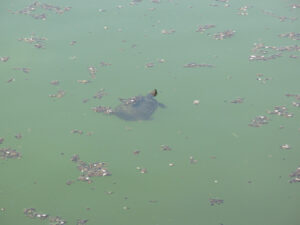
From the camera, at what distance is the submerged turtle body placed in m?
6.23

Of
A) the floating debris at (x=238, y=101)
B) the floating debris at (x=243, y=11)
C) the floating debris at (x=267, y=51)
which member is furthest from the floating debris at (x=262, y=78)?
the floating debris at (x=243, y=11)

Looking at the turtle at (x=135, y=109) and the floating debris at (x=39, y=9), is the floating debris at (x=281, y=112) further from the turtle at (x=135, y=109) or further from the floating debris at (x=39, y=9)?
the floating debris at (x=39, y=9)

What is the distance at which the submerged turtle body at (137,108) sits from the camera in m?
6.23

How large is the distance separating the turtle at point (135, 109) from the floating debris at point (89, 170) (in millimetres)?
853

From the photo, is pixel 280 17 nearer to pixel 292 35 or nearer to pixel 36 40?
pixel 292 35

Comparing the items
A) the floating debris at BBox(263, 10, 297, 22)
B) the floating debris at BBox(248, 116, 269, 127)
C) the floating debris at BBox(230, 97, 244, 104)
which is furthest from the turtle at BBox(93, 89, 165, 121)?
the floating debris at BBox(263, 10, 297, 22)

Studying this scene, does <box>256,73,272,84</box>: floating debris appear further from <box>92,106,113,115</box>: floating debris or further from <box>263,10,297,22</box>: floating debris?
<box>92,106,113,115</box>: floating debris

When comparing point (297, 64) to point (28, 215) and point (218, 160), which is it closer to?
point (218, 160)

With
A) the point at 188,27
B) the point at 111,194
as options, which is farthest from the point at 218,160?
the point at 188,27

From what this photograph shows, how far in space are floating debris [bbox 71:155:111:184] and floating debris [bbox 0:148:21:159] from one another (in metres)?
0.63

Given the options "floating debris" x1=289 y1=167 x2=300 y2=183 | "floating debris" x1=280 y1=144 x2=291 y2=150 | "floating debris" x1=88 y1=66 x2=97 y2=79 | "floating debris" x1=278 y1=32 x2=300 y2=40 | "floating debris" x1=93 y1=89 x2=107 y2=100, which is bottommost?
"floating debris" x1=289 y1=167 x2=300 y2=183

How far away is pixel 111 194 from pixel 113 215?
28cm

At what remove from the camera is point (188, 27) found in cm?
779

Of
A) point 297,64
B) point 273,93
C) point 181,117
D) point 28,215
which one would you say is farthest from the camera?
point 297,64
